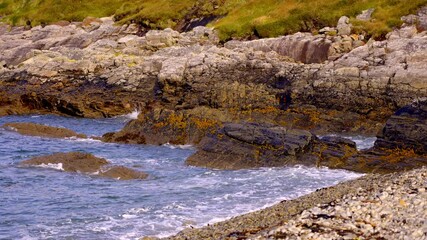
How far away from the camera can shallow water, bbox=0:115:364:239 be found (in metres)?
22.5

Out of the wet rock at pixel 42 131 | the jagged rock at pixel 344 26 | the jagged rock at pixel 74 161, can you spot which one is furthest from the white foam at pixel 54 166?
the jagged rock at pixel 344 26

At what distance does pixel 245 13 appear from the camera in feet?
232

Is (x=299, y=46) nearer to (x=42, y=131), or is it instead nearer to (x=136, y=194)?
(x=42, y=131)

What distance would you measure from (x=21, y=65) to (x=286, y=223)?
48.9m

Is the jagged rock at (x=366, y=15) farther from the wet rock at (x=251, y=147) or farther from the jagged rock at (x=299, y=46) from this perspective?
the wet rock at (x=251, y=147)

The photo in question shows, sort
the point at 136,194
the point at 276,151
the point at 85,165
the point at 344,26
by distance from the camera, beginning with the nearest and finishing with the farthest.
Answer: the point at 136,194
the point at 85,165
the point at 276,151
the point at 344,26

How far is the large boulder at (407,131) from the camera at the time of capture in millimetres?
Answer: 31203

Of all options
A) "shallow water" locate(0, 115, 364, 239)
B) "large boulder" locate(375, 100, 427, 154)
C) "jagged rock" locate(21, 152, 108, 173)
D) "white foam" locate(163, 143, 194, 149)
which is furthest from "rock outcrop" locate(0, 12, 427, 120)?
"jagged rock" locate(21, 152, 108, 173)

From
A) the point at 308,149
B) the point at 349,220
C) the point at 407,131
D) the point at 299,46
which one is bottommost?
the point at 308,149

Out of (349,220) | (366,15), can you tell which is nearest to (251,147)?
(349,220)

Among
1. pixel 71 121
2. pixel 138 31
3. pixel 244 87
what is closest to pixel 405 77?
pixel 244 87

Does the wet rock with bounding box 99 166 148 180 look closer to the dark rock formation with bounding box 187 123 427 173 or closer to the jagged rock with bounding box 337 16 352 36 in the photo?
the dark rock formation with bounding box 187 123 427 173

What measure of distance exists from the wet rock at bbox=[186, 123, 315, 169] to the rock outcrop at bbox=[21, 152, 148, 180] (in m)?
3.86

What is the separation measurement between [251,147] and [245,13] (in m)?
39.4
